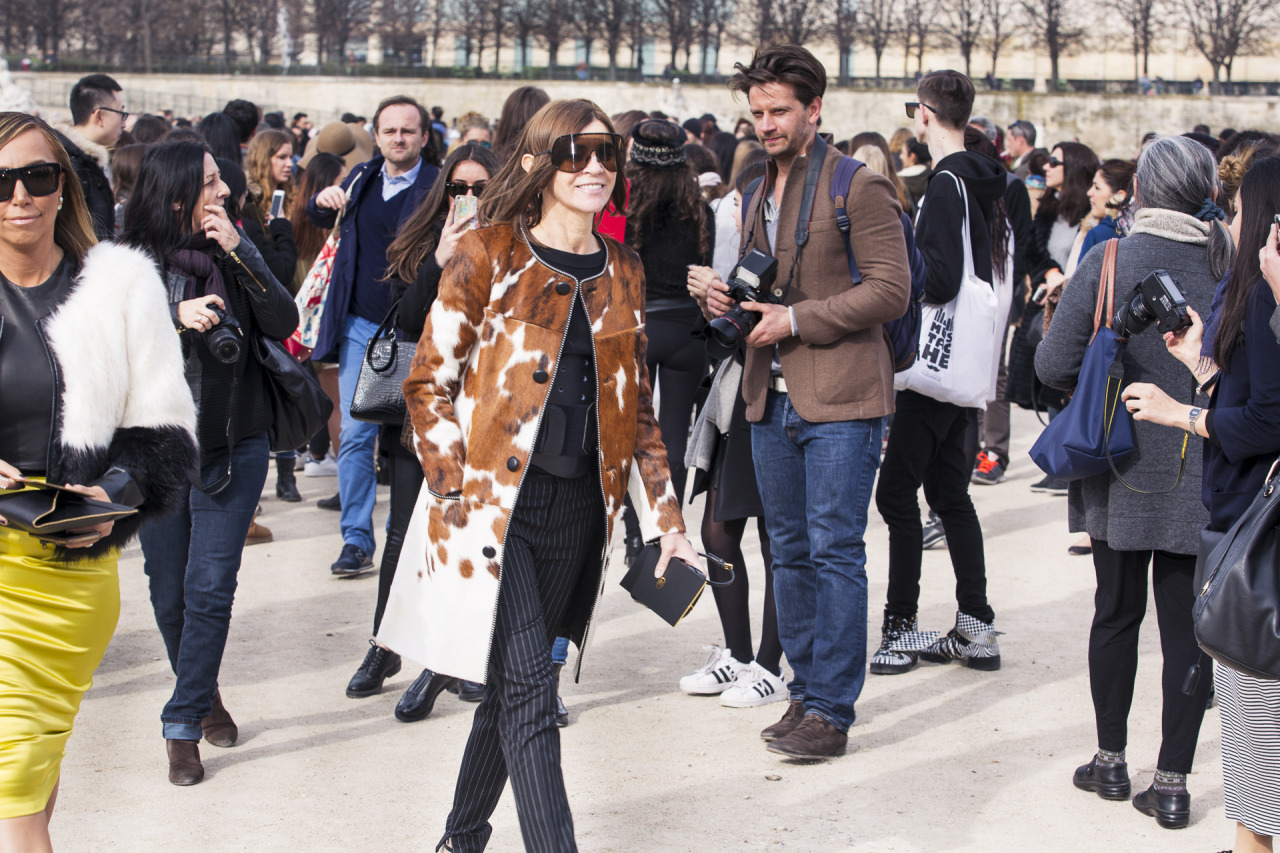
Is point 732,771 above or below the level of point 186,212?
below

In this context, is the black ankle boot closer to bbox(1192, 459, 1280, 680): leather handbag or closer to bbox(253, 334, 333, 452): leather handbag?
bbox(253, 334, 333, 452): leather handbag

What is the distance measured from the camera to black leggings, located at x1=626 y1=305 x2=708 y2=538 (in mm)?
6270

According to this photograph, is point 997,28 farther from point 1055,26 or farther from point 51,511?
point 51,511

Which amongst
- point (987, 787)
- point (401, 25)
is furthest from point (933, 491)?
point (401, 25)

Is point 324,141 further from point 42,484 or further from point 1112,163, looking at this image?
point 42,484

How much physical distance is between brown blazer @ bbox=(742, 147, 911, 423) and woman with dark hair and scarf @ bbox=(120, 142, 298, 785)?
1.79 metres

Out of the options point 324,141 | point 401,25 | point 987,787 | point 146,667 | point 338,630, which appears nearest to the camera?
point 987,787

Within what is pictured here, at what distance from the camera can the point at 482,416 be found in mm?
3367

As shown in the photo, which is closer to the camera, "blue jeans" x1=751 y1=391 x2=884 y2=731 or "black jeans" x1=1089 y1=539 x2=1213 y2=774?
"black jeans" x1=1089 y1=539 x2=1213 y2=774

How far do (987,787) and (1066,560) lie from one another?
3223 mm

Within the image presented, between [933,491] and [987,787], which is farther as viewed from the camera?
[933,491]

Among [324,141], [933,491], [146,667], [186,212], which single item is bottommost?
[146,667]

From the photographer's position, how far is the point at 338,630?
19.9 feet

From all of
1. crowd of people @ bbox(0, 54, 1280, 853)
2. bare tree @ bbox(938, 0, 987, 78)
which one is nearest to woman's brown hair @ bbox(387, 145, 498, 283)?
crowd of people @ bbox(0, 54, 1280, 853)
